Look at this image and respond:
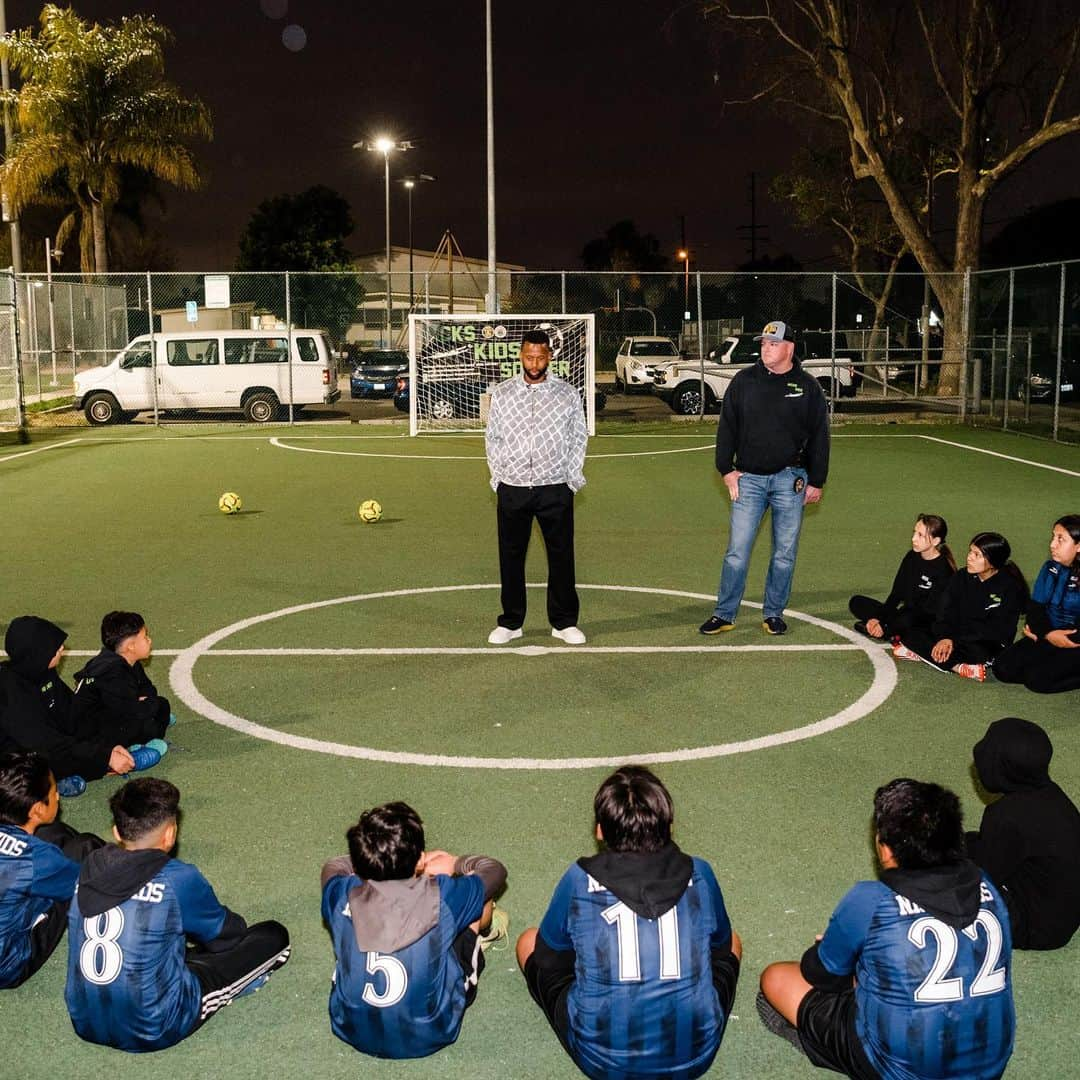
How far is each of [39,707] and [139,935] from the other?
235cm

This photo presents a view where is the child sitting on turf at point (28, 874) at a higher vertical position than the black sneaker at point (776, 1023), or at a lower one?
higher

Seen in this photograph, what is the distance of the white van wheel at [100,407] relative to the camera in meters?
26.4

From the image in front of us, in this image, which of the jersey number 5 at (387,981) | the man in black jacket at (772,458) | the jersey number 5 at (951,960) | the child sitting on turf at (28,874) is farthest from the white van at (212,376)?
the jersey number 5 at (951,960)

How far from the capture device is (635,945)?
137 inches

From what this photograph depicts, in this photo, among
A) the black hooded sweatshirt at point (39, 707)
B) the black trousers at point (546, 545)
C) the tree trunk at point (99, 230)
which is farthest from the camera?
the tree trunk at point (99, 230)

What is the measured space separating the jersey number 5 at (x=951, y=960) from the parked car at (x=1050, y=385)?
28545 mm

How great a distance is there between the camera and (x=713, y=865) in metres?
5.10

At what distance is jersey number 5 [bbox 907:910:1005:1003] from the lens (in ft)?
11.1

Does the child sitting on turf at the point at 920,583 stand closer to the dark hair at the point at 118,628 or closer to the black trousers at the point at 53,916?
the dark hair at the point at 118,628

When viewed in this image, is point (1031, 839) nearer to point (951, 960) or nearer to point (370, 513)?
point (951, 960)

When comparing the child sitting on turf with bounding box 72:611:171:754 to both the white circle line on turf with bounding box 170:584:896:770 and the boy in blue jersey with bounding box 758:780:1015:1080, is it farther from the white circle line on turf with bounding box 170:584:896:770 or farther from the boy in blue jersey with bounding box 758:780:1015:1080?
the boy in blue jersey with bounding box 758:780:1015:1080

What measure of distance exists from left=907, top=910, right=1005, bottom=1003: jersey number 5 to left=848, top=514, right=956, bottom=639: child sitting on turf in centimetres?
469

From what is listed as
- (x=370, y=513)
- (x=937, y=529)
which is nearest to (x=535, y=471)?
(x=937, y=529)

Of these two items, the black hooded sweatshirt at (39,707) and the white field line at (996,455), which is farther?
the white field line at (996,455)
